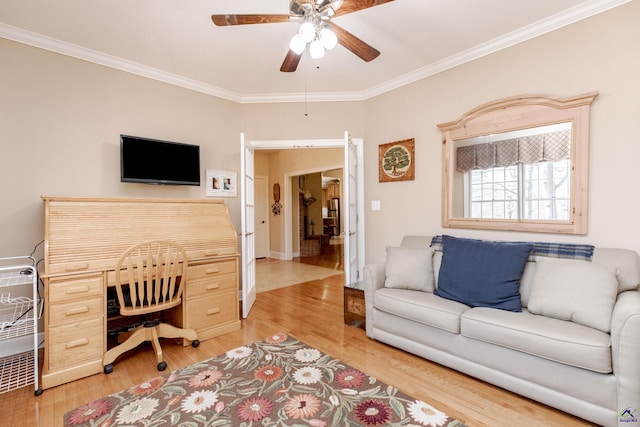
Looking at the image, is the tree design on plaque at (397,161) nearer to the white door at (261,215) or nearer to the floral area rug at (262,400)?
the floral area rug at (262,400)

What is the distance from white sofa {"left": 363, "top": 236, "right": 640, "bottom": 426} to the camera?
150 cm

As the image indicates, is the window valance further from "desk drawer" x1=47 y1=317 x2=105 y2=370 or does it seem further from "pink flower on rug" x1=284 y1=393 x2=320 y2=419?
"desk drawer" x1=47 y1=317 x2=105 y2=370

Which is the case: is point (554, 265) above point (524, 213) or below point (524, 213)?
below

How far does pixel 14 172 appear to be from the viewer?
2.43 m

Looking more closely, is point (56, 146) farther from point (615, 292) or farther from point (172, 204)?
point (615, 292)

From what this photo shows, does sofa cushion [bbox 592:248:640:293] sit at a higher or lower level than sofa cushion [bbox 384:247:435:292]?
higher

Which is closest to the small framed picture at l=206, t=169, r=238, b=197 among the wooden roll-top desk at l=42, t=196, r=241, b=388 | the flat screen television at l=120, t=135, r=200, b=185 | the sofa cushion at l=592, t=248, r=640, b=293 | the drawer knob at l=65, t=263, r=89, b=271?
the flat screen television at l=120, t=135, r=200, b=185

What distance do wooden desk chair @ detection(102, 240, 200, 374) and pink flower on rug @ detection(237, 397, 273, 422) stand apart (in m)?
0.81

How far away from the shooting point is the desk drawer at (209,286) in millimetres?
2625

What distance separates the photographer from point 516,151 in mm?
2598

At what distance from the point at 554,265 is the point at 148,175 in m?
3.57

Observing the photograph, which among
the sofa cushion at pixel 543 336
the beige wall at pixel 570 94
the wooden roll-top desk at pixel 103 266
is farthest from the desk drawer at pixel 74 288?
the beige wall at pixel 570 94

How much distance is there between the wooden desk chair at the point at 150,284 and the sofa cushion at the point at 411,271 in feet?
5.79

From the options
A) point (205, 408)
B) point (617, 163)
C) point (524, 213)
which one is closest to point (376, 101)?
point (524, 213)
